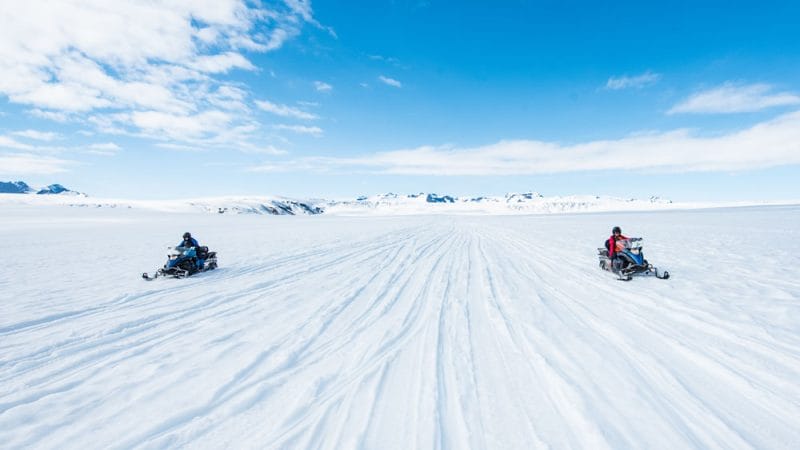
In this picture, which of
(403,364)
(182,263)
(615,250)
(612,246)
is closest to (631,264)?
(615,250)

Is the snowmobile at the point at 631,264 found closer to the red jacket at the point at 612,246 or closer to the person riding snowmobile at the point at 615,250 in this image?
the person riding snowmobile at the point at 615,250

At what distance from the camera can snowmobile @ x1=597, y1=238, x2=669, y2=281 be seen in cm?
1049

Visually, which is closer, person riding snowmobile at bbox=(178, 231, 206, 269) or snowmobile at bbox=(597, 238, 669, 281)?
snowmobile at bbox=(597, 238, 669, 281)

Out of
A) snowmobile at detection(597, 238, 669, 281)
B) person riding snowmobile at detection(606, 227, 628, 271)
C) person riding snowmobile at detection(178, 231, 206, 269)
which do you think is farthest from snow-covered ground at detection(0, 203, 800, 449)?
person riding snowmobile at detection(178, 231, 206, 269)

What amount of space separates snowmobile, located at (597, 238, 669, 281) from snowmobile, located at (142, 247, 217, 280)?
12.5 metres

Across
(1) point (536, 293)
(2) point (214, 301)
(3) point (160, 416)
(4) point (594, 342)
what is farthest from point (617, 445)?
(2) point (214, 301)

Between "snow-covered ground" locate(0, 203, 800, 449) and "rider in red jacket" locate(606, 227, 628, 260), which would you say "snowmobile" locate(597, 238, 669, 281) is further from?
"snow-covered ground" locate(0, 203, 800, 449)

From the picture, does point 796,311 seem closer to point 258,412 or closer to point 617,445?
point 617,445

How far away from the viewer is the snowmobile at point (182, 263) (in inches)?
432

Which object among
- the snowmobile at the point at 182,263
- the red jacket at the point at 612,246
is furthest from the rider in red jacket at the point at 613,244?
the snowmobile at the point at 182,263

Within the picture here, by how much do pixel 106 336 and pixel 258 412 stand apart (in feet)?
13.3

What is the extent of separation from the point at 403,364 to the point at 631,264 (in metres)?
8.52

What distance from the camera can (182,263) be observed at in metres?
11.2

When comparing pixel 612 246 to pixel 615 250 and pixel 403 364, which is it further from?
pixel 403 364
